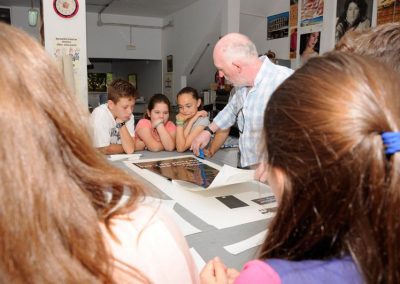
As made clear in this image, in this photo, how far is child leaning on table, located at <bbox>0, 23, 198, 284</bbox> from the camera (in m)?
0.39

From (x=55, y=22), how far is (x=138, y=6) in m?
3.45

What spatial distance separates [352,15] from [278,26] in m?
1.15

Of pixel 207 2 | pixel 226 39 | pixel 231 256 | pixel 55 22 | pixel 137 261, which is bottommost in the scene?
pixel 231 256

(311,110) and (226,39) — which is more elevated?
(226,39)

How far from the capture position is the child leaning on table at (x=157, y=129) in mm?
2281

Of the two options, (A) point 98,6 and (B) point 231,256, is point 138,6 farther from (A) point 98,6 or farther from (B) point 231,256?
(B) point 231,256

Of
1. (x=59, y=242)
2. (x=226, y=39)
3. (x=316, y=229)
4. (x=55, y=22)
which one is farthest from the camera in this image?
(x=55, y=22)

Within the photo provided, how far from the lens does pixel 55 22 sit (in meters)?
2.74

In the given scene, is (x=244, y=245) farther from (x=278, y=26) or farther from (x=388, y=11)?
(x=278, y=26)

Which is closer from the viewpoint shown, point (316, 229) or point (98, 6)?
point (316, 229)

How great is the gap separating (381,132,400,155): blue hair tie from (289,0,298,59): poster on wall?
381 centimetres

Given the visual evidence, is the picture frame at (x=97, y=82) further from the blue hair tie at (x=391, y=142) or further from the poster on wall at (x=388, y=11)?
the blue hair tie at (x=391, y=142)

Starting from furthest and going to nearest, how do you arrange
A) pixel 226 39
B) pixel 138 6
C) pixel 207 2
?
pixel 138 6 → pixel 207 2 → pixel 226 39

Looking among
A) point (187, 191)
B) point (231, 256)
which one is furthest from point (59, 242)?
point (187, 191)
